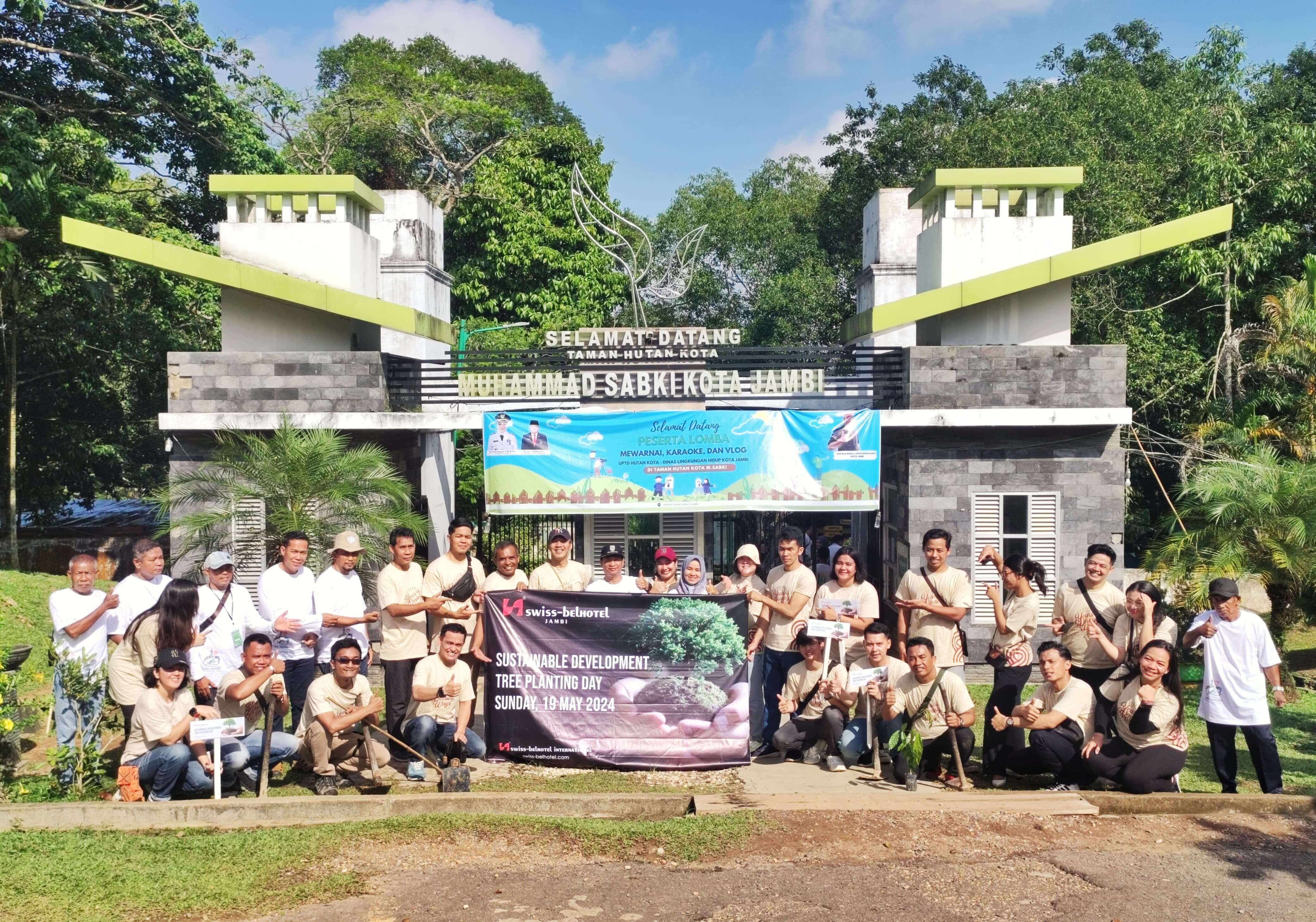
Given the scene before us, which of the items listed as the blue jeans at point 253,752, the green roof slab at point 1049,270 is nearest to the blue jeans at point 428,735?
the blue jeans at point 253,752

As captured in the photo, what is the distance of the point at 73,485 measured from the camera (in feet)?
91.4

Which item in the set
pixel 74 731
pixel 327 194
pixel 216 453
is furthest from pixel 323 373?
pixel 74 731

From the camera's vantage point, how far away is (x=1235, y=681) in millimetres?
8414

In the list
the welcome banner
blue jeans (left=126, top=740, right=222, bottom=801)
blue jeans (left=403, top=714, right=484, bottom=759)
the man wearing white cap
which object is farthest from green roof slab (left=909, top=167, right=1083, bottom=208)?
blue jeans (left=126, top=740, right=222, bottom=801)

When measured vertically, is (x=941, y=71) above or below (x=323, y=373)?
above

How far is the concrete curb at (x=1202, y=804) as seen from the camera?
8.12 metres

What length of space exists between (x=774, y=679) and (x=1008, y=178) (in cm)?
807

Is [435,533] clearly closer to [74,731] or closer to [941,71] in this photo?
[74,731]

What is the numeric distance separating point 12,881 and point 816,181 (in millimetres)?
42634

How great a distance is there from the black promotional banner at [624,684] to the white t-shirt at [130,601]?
8.83 ft

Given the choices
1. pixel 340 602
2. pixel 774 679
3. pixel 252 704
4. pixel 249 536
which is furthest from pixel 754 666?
pixel 249 536

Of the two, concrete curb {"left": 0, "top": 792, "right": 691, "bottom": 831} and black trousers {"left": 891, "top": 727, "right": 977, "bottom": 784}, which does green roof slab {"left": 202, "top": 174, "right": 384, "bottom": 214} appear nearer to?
concrete curb {"left": 0, "top": 792, "right": 691, "bottom": 831}

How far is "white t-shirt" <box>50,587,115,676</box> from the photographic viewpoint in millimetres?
8914

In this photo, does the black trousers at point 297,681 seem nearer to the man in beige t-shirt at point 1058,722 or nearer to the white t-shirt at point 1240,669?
the man in beige t-shirt at point 1058,722
